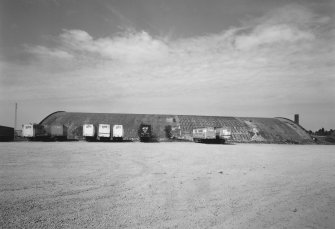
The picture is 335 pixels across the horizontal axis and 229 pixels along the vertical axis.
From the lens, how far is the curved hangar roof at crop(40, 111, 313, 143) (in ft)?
165

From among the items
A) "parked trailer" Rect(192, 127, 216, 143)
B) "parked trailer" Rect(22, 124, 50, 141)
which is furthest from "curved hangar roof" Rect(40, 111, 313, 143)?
"parked trailer" Rect(22, 124, 50, 141)

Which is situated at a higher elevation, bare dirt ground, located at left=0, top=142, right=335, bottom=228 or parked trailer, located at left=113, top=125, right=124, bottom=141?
parked trailer, located at left=113, top=125, right=124, bottom=141

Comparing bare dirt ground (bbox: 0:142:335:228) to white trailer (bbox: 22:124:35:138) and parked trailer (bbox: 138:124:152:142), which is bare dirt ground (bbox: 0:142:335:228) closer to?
parked trailer (bbox: 138:124:152:142)

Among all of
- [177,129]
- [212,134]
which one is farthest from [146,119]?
[212,134]

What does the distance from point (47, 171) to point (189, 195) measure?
284 inches

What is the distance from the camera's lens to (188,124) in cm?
5416

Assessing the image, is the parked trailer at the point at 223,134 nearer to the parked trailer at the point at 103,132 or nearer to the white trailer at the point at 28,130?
the parked trailer at the point at 103,132

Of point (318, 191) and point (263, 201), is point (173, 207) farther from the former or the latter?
point (318, 191)

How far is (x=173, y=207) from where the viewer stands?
7.35m

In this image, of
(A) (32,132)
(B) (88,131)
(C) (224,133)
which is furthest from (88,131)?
(C) (224,133)

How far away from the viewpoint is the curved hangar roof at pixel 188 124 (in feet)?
165

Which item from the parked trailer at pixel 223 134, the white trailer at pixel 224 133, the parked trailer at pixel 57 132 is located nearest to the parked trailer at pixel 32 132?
the parked trailer at pixel 57 132

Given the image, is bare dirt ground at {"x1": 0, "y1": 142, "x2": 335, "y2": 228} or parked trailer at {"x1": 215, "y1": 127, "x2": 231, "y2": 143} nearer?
bare dirt ground at {"x1": 0, "y1": 142, "x2": 335, "y2": 228}

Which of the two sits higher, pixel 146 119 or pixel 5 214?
pixel 146 119
